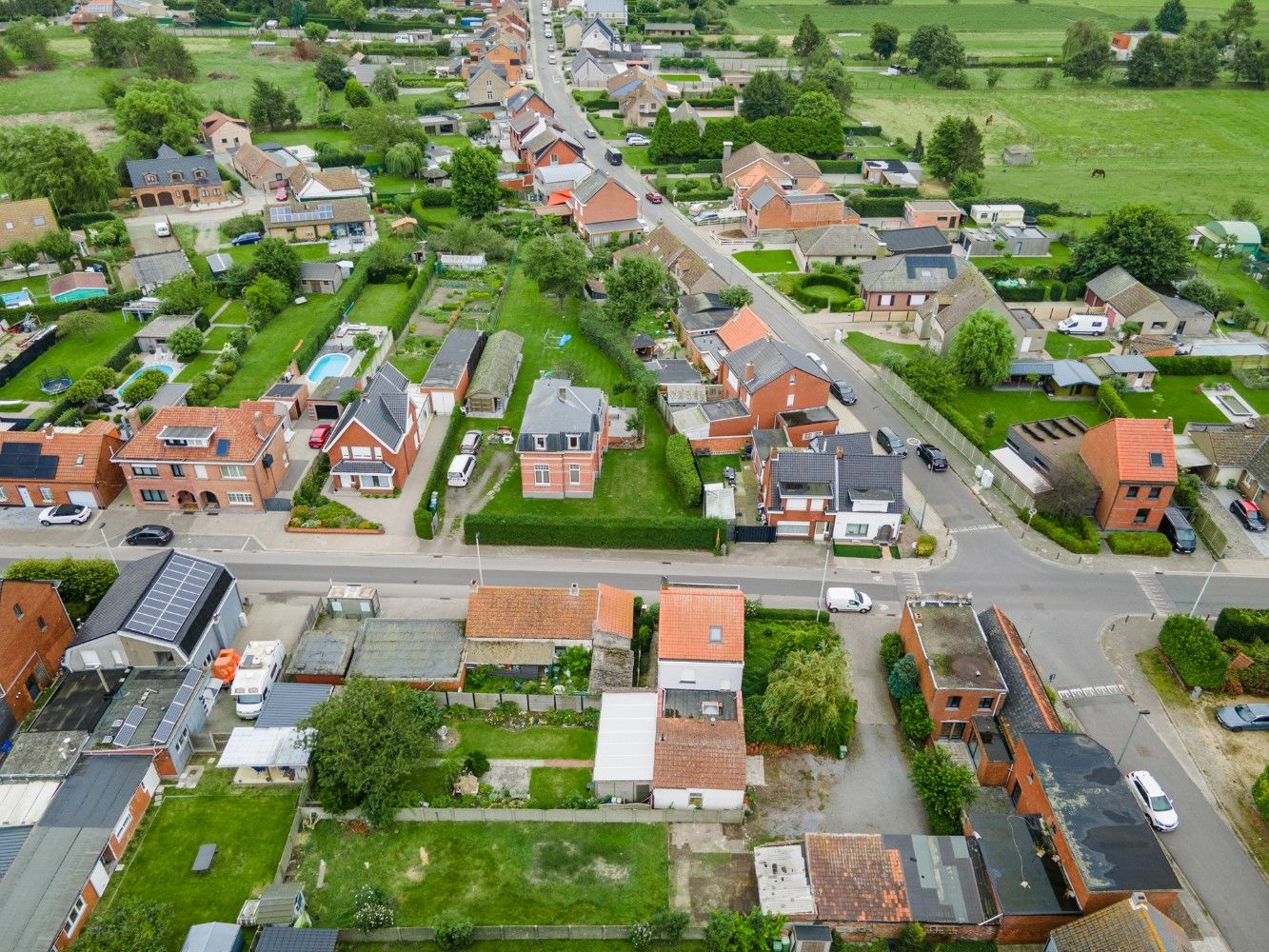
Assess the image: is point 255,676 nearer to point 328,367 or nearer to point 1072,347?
point 328,367

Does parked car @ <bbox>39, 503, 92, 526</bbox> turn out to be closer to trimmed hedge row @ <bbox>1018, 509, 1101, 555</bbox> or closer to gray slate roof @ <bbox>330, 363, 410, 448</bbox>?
gray slate roof @ <bbox>330, 363, 410, 448</bbox>

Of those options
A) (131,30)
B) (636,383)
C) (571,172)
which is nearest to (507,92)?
(571,172)

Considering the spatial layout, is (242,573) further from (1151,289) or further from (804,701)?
(1151,289)

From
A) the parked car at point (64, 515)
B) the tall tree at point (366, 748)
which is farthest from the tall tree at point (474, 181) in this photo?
the tall tree at point (366, 748)

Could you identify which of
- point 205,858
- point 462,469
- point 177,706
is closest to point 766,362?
point 462,469

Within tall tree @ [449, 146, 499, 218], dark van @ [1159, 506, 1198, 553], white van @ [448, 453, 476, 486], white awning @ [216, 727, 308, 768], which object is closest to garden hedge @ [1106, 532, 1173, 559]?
dark van @ [1159, 506, 1198, 553]

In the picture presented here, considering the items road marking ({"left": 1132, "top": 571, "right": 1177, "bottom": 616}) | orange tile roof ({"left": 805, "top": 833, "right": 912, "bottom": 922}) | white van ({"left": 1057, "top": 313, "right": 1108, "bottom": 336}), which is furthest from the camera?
white van ({"left": 1057, "top": 313, "right": 1108, "bottom": 336})

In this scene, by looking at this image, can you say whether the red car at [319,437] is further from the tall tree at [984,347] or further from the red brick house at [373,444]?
the tall tree at [984,347]
